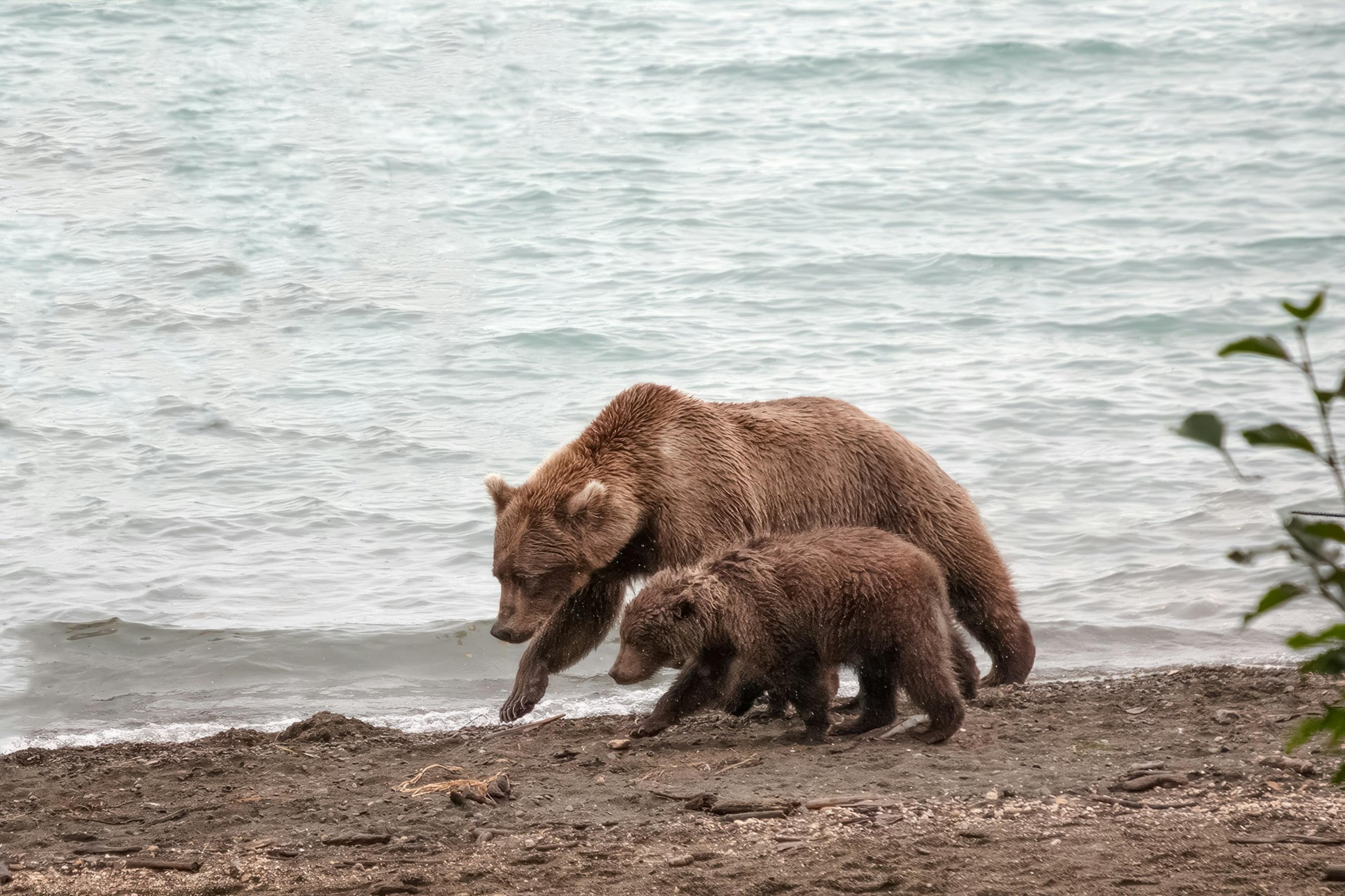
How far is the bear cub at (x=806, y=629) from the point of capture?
6223mm

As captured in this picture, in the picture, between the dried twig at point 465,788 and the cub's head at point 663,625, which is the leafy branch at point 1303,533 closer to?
the dried twig at point 465,788

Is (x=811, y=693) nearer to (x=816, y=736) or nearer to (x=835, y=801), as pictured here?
(x=816, y=736)

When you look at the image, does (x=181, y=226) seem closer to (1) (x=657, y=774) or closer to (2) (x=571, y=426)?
(2) (x=571, y=426)

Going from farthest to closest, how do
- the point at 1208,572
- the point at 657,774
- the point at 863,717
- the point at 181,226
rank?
the point at 181,226 < the point at 1208,572 < the point at 863,717 < the point at 657,774

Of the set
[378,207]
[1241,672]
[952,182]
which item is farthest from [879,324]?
[1241,672]

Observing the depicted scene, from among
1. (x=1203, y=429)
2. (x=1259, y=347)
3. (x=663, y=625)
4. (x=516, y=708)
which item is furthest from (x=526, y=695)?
(x=1259, y=347)

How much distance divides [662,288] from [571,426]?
4929 millimetres

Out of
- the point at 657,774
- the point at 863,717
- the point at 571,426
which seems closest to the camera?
the point at 657,774

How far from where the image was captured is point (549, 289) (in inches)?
720

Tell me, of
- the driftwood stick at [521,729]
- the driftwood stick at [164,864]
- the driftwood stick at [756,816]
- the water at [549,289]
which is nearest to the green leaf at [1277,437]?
the driftwood stick at [756,816]

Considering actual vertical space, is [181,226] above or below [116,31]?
below

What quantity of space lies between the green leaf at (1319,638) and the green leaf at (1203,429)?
0.96 ft

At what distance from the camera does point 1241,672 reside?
744 centimetres

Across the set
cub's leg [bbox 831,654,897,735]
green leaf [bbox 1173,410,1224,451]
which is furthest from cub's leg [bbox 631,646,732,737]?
green leaf [bbox 1173,410,1224,451]
